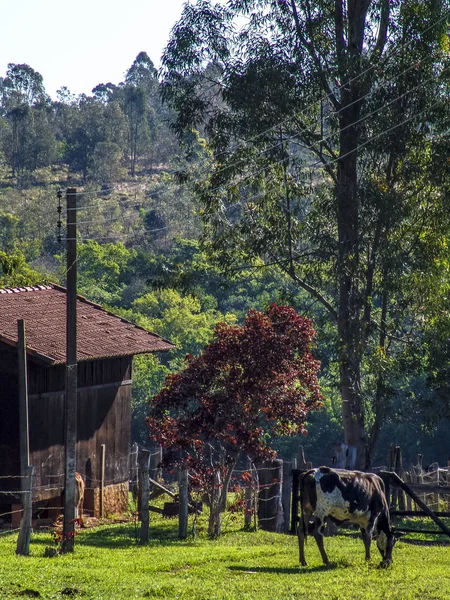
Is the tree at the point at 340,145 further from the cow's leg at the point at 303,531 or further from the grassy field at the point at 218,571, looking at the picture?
the cow's leg at the point at 303,531

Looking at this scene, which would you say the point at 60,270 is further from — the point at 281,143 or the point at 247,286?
the point at 281,143

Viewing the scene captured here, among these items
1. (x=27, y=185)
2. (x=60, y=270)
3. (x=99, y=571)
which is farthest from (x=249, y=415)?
(x=27, y=185)

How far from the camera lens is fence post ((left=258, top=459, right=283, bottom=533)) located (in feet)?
74.5

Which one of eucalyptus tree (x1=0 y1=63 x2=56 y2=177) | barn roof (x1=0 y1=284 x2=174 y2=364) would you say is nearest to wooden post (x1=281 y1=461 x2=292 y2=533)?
barn roof (x1=0 y1=284 x2=174 y2=364)

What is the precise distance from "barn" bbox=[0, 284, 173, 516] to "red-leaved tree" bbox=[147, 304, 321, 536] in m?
3.39

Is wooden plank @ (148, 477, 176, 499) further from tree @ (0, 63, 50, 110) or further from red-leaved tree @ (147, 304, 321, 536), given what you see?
tree @ (0, 63, 50, 110)

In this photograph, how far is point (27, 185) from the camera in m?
107

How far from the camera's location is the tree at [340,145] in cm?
2711

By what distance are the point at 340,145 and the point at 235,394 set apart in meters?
9.75

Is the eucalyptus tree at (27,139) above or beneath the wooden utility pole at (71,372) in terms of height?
above

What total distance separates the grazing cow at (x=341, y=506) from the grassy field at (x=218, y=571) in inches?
17.6

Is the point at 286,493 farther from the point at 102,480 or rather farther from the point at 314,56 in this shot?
the point at 314,56

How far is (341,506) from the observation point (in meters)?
16.2

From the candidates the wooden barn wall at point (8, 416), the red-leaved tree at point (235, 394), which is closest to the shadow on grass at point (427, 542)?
the red-leaved tree at point (235, 394)
